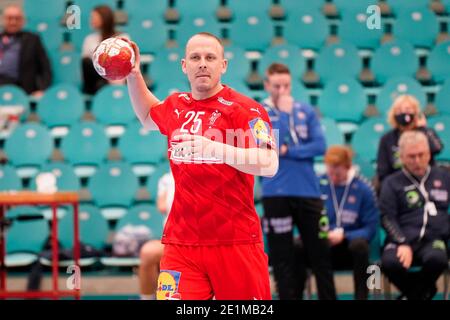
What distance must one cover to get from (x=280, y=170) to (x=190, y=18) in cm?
384

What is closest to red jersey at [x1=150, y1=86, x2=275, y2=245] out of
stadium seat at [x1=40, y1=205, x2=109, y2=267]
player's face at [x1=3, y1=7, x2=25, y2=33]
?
stadium seat at [x1=40, y1=205, x2=109, y2=267]

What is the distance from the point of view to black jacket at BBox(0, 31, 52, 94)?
9164 mm

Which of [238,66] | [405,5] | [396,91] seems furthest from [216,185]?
[405,5]

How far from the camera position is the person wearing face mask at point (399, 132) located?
7.24m

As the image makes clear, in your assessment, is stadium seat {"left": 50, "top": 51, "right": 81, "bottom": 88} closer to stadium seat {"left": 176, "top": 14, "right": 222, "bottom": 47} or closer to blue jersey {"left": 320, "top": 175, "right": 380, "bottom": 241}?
stadium seat {"left": 176, "top": 14, "right": 222, "bottom": 47}

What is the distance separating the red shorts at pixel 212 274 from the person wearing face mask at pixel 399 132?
3.53m

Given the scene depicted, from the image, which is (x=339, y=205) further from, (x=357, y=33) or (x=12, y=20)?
(x=12, y=20)

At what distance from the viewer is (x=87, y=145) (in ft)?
28.1

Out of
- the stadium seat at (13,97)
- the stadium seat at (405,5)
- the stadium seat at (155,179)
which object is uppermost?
the stadium seat at (405,5)

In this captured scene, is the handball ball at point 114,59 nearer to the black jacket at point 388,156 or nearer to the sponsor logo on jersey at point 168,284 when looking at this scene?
the sponsor logo on jersey at point 168,284

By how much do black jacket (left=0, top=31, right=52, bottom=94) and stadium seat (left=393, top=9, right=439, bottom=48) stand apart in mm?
3876

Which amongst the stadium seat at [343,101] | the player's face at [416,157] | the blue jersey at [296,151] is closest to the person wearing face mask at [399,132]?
the player's face at [416,157]

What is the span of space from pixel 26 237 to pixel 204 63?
14.2 ft
